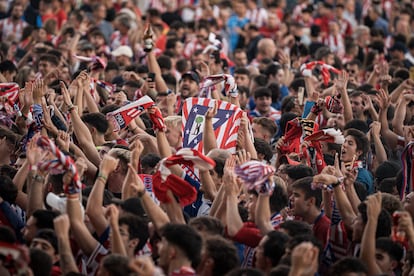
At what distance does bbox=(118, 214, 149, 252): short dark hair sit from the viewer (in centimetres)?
806

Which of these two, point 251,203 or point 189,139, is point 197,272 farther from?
point 189,139

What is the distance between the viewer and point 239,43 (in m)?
21.9

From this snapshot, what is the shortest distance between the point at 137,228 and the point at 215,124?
304 centimetres

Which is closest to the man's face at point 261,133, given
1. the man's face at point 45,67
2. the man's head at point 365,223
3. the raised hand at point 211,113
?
the raised hand at point 211,113

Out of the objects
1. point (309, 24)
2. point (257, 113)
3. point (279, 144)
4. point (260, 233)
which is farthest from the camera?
point (309, 24)

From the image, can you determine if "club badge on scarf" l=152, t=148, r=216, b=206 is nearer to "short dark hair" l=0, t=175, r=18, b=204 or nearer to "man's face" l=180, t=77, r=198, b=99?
"short dark hair" l=0, t=175, r=18, b=204

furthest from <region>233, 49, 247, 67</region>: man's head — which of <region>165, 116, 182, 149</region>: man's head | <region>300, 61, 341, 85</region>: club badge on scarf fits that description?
<region>165, 116, 182, 149</region>: man's head

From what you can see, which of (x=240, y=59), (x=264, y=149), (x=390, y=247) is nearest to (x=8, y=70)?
(x=240, y=59)

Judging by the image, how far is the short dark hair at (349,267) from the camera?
7434 millimetres

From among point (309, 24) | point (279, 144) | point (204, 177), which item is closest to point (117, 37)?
point (309, 24)

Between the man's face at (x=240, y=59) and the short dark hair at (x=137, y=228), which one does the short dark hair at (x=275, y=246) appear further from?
the man's face at (x=240, y=59)

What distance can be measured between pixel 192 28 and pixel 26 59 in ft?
16.7

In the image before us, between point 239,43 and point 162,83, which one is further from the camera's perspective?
point 239,43

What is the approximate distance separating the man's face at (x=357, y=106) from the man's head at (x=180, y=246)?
6.41m
